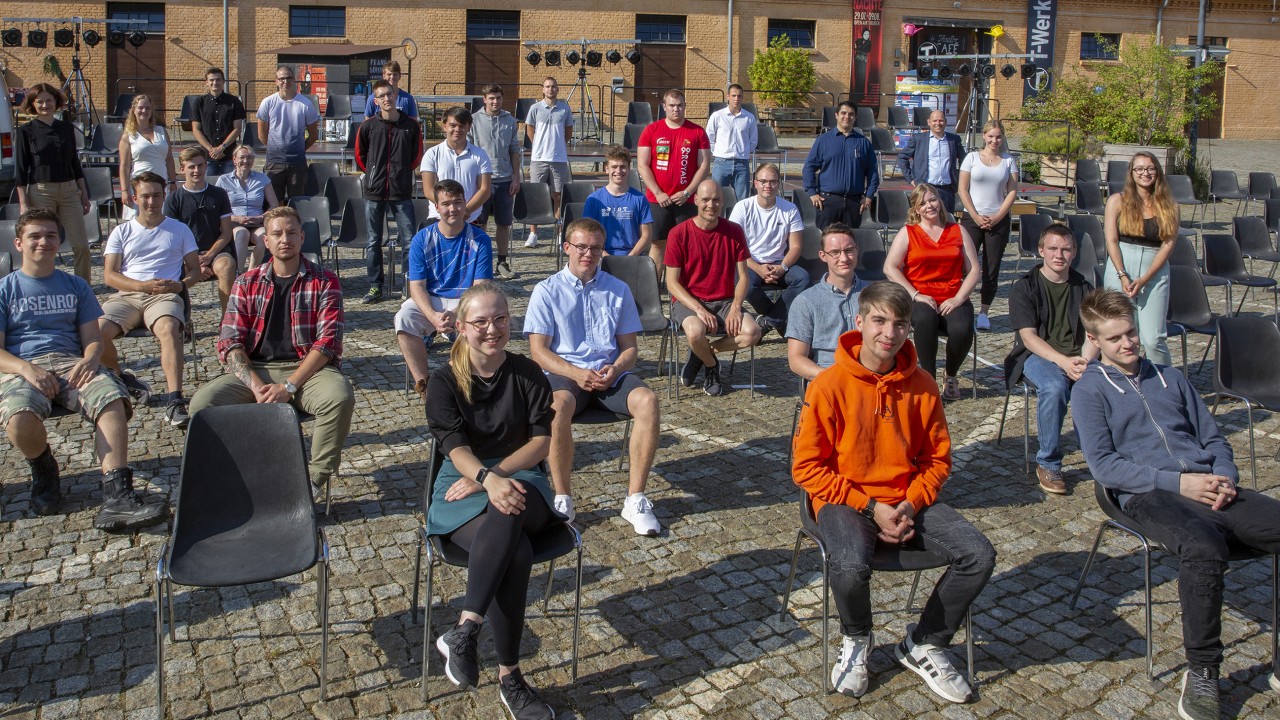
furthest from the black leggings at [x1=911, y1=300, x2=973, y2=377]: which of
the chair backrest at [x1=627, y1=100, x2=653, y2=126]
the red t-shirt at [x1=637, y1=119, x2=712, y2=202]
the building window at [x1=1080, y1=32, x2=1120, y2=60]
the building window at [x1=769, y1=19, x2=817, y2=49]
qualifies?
the building window at [x1=1080, y1=32, x2=1120, y2=60]

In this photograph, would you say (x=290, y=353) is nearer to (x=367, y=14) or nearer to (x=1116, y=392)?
(x=1116, y=392)

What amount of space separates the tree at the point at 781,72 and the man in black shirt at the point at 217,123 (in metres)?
21.4

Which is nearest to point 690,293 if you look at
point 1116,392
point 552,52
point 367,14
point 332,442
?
point 332,442

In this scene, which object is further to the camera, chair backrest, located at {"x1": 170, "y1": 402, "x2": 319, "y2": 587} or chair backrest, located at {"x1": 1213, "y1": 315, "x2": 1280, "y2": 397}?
chair backrest, located at {"x1": 1213, "y1": 315, "x2": 1280, "y2": 397}

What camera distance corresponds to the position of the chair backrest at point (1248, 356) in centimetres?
649

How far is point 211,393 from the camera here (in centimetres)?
551

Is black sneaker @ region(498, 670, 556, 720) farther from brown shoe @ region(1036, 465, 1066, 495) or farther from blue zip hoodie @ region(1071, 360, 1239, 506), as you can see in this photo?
brown shoe @ region(1036, 465, 1066, 495)

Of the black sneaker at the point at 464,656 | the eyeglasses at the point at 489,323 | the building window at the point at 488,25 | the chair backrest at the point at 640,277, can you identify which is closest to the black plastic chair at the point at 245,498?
the black sneaker at the point at 464,656

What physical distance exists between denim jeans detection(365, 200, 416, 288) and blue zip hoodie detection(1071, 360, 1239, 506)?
267 inches

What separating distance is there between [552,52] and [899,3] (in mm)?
11002

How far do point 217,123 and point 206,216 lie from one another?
11.2ft

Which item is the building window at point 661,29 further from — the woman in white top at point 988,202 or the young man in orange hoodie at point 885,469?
the young man in orange hoodie at point 885,469

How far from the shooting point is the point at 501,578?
3896mm

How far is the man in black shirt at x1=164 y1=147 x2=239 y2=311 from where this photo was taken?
27.3 ft
